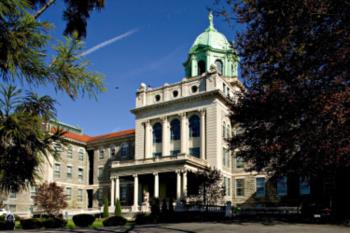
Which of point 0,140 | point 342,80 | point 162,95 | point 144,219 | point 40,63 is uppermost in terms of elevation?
point 162,95

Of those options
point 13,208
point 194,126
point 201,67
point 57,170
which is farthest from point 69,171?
point 201,67

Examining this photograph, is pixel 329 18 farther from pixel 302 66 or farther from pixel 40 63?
pixel 40 63

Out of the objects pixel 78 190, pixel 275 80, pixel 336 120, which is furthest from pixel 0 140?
pixel 78 190

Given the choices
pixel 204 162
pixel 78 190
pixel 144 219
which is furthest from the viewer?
pixel 78 190

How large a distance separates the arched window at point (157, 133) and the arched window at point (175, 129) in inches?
69.2

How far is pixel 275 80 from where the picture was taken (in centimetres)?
2023

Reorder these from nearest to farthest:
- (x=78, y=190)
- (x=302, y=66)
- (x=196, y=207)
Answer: (x=302, y=66) → (x=196, y=207) → (x=78, y=190)

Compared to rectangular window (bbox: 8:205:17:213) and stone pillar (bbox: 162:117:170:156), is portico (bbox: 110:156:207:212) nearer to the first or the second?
stone pillar (bbox: 162:117:170:156)

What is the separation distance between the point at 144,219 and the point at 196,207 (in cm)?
1074

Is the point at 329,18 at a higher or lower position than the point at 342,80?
higher

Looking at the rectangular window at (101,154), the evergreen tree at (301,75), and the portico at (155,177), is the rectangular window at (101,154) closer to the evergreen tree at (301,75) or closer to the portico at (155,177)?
the portico at (155,177)

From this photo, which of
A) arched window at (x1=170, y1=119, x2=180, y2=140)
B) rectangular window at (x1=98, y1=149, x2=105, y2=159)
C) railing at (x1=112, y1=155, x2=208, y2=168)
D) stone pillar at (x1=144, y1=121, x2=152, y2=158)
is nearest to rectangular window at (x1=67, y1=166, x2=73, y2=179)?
rectangular window at (x1=98, y1=149, x2=105, y2=159)

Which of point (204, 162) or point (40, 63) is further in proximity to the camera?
point (204, 162)

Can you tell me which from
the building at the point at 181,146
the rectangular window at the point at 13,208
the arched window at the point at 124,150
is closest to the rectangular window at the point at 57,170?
the building at the point at 181,146
